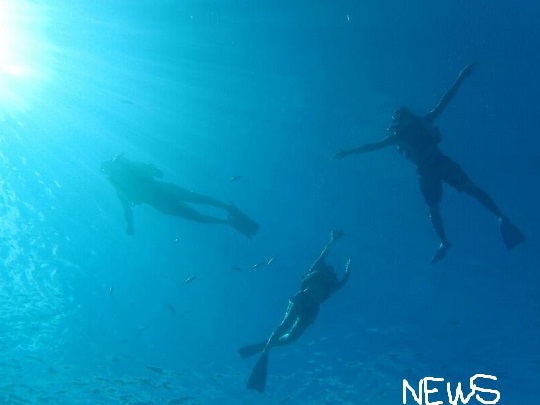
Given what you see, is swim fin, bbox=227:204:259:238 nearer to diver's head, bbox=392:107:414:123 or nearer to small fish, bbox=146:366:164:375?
diver's head, bbox=392:107:414:123

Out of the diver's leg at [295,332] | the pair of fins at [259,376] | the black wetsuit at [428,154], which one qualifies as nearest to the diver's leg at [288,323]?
the diver's leg at [295,332]

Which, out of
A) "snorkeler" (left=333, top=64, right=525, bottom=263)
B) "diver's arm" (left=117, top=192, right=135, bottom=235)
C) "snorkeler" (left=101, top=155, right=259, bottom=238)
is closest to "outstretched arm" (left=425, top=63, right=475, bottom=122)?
"snorkeler" (left=333, top=64, right=525, bottom=263)

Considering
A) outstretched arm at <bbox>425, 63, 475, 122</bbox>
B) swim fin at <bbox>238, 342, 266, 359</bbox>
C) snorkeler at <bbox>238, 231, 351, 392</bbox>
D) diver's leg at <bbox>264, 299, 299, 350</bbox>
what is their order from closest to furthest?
outstretched arm at <bbox>425, 63, 475, 122</bbox> < snorkeler at <bbox>238, 231, 351, 392</bbox> < swim fin at <bbox>238, 342, 266, 359</bbox> < diver's leg at <bbox>264, 299, 299, 350</bbox>

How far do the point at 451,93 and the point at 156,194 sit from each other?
26.1 ft

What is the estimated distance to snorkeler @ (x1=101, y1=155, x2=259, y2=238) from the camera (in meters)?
12.2

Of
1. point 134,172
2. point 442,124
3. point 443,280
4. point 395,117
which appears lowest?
point 395,117

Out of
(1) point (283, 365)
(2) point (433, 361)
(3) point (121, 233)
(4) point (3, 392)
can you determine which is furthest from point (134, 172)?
(4) point (3, 392)

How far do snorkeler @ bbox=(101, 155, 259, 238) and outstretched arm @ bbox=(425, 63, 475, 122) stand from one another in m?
5.65

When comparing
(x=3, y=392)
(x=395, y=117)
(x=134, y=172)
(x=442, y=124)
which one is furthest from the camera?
(x=3, y=392)

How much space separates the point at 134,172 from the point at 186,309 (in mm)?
9893

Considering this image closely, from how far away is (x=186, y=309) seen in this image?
20.4 meters

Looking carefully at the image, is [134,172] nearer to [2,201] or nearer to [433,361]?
[2,201]

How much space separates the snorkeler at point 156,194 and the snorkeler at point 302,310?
2.59 meters

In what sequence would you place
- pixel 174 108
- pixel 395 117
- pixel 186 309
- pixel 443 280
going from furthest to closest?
pixel 186 309 → pixel 443 280 → pixel 174 108 → pixel 395 117
